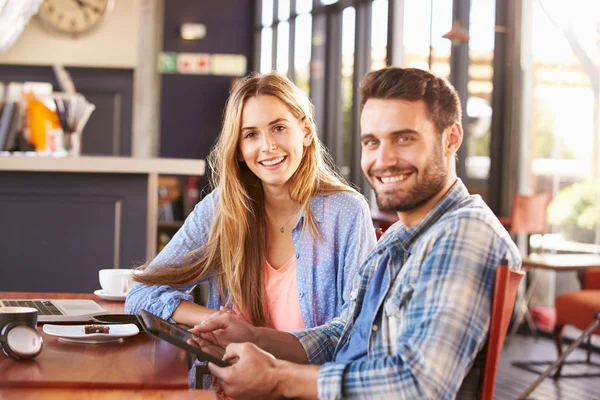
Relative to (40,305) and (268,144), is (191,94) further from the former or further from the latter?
(40,305)

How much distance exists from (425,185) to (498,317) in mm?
279

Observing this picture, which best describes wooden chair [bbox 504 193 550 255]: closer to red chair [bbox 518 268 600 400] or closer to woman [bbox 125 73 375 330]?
red chair [bbox 518 268 600 400]

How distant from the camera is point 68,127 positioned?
168 inches

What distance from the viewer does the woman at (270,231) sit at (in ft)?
6.68

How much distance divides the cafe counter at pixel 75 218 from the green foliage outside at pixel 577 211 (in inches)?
127

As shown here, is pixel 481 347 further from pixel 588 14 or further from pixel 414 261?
pixel 588 14

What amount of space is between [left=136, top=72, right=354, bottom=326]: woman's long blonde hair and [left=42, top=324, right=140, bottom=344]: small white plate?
46cm

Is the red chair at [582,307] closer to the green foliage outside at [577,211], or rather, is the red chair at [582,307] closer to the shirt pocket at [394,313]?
the green foliage outside at [577,211]

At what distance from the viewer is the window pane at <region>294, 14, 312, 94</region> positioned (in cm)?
793

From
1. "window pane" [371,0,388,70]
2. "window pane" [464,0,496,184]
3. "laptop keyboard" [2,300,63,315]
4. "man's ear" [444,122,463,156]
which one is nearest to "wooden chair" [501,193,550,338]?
"window pane" [464,0,496,184]

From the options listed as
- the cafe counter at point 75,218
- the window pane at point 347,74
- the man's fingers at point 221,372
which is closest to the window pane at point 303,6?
the window pane at point 347,74

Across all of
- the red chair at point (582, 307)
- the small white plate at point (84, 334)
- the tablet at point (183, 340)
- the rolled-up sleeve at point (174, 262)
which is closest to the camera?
the tablet at point (183, 340)

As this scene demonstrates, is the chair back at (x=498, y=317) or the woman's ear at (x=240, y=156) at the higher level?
the woman's ear at (x=240, y=156)

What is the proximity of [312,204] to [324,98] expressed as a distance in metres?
5.62
